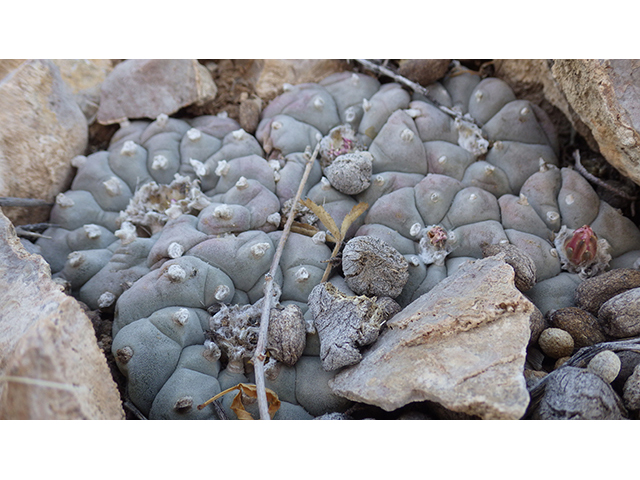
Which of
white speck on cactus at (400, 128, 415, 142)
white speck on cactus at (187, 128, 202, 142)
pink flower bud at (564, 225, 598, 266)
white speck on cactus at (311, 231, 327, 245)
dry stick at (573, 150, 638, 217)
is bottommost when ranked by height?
white speck on cactus at (311, 231, 327, 245)

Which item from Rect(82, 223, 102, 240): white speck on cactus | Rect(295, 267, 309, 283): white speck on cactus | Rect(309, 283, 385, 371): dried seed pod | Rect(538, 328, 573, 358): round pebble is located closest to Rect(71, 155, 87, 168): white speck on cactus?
Rect(82, 223, 102, 240): white speck on cactus

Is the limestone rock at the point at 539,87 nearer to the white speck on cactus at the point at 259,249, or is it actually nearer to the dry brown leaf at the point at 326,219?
the dry brown leaf at the point at 326,219

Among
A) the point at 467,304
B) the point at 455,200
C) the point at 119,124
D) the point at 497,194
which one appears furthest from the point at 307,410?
the point at 119,124

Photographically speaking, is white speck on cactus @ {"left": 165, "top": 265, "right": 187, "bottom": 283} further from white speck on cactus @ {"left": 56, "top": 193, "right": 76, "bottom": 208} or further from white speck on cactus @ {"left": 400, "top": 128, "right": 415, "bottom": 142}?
white speck on cactus @ {"left": 400, "top": 128, "right": 415, "bottom": 142}

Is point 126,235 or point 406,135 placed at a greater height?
point 406,135

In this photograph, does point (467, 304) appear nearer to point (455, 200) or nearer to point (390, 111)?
point (455, 200)

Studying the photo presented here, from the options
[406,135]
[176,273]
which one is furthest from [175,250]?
[406,135]

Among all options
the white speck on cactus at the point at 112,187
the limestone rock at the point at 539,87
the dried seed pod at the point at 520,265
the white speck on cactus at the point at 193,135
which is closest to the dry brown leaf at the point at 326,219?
the dried seed pod at the point at 520,265

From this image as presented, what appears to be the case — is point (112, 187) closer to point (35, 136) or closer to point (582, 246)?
point (35, 136)
